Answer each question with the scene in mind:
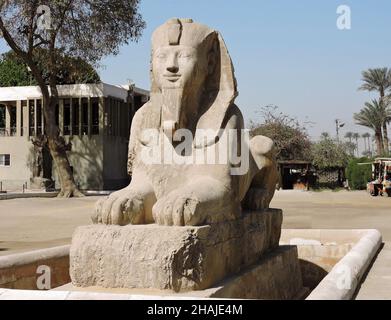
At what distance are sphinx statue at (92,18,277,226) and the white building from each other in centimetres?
2427

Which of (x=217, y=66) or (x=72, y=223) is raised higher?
(x=217, y=66)

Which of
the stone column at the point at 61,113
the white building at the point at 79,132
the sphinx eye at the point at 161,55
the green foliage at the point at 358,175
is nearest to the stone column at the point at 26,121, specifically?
the white building at the point at 79,132

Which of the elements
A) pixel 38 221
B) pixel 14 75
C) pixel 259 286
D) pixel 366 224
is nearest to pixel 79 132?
pixel 14 75

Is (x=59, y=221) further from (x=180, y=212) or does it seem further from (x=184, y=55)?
(x=180, y=212)

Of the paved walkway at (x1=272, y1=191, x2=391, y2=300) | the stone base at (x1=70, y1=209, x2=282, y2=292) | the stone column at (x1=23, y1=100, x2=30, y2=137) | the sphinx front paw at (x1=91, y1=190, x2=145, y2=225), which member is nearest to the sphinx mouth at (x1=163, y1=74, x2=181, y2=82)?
the sphinx front paw at (x1=91, y1=190, x2=145, y2=225)

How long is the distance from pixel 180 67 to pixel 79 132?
25819 mm

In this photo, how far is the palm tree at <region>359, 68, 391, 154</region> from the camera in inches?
1442

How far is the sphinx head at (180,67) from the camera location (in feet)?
13.6

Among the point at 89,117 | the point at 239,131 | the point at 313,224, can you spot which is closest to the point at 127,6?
the point at 89,117

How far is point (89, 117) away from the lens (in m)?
28.8

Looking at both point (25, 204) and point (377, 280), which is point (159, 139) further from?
point (25, 204)

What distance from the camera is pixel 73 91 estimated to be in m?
28.5

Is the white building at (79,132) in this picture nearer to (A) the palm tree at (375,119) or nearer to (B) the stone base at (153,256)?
(A) the palm tree at (375,119)

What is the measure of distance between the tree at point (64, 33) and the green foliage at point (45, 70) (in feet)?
0.61
